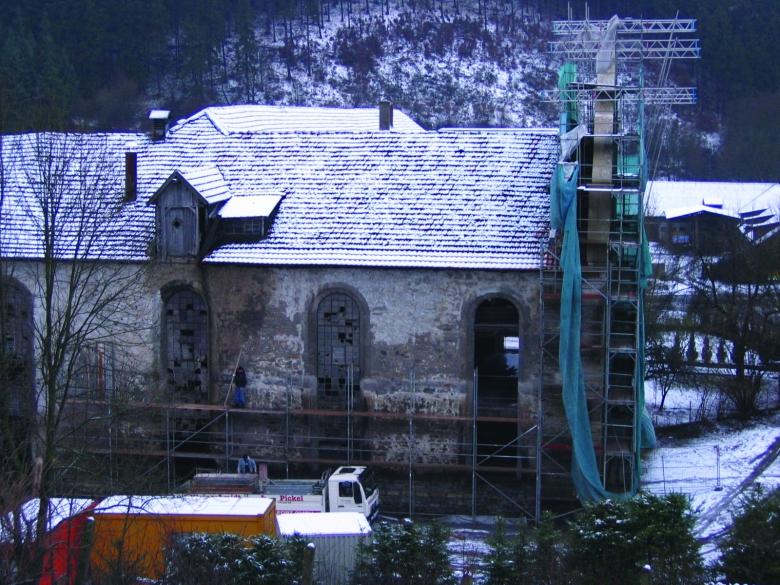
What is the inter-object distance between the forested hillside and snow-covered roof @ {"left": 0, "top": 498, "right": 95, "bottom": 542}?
52924mm

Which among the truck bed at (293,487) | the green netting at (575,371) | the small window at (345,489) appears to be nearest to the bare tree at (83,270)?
the truck bed at (293,487)

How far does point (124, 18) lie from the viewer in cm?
8412

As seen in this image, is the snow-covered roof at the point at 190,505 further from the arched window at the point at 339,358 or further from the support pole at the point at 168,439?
the arched window at the point at 339,358

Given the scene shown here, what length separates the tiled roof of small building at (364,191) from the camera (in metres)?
24.7

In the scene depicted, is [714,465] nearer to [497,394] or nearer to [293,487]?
[497,394]

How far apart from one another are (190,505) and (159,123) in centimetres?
1345

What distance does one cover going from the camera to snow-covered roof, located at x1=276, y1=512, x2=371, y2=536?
1888cm

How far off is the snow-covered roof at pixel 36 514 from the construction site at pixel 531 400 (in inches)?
150

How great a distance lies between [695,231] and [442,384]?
37.8 m

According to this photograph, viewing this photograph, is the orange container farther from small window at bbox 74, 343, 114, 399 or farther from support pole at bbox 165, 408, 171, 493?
small window at bbox 74, 343, 114, 399

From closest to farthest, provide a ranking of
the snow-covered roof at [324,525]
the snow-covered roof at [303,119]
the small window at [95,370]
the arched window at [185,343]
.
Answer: the snow-covered roof at [324,525]
the small window at [95,370]
the arched window at [185,343]
the snow-covered roof at [303,119]

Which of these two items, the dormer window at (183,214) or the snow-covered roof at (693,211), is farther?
the snow-covered roof at (693,211)

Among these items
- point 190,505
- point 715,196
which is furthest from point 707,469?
point 715,196

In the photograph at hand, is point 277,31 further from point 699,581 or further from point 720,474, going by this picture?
point 699,581
